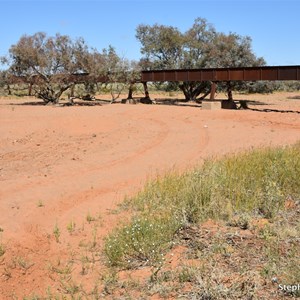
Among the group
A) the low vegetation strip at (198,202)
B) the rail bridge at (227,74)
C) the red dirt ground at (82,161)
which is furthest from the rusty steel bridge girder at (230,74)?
the low vegetation strip at (198,202)

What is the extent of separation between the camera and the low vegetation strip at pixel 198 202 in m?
5.41

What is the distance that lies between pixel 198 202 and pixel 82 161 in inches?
250

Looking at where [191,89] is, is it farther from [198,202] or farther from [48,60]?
[198,202]

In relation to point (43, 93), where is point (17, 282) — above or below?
below

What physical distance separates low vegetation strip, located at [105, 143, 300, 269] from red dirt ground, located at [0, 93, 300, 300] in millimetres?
568

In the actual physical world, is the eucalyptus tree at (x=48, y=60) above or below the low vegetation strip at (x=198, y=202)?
above

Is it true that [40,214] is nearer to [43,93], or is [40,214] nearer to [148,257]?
[148,257]

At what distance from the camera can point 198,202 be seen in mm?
6633

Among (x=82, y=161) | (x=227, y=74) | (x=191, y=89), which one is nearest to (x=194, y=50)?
(x=191, y=89)

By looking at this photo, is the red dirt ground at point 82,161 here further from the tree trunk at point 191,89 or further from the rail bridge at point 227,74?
the tree trunk at point 191,89

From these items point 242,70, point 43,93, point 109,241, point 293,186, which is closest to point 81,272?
point 109,241

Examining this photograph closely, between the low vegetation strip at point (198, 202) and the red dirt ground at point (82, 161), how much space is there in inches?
22.4

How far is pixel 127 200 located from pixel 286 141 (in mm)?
8563

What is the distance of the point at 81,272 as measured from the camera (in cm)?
523
